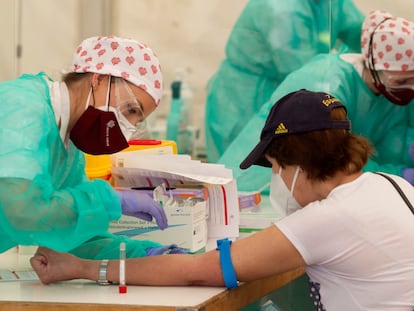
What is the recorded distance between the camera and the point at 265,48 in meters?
3.69

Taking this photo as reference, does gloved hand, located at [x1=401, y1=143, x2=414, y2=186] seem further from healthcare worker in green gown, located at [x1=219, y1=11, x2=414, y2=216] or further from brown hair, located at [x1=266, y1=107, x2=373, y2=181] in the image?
brown hair, located at [x1=266, y1=107, x2=373, y2=181]

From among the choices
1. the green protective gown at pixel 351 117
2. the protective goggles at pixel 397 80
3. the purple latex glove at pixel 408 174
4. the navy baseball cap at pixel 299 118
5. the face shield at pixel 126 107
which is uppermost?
the navy baseball cap at pixel 299 118

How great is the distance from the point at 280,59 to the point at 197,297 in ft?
6.77

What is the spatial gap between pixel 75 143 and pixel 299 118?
553 millimetres

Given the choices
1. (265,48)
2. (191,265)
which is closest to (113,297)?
(191,265)

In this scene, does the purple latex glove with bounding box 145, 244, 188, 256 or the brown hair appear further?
the purple latex glove with bounding box 145, 244, 188, 256

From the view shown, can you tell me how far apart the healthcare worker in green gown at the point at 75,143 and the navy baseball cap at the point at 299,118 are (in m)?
0.30

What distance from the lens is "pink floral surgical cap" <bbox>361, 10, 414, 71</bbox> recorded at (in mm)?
3033

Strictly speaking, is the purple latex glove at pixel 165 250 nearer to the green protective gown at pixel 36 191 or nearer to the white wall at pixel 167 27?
the green protective gown at pixel 36 191

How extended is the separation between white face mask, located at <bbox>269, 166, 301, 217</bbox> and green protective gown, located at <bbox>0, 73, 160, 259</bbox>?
0.38m

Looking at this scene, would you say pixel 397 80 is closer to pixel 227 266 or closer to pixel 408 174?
pixel 408 174

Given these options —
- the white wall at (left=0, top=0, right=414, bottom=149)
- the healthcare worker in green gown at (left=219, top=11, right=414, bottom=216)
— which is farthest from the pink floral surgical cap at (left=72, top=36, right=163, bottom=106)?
the white wall at (left=0, top=0, right=414, bottom=149)

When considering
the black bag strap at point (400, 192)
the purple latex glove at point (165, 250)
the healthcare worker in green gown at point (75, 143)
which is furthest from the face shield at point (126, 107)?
the black bag strap at point (400, 192)

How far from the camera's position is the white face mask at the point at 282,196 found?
1.86 metres
